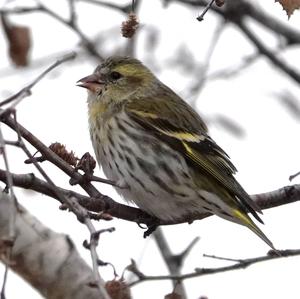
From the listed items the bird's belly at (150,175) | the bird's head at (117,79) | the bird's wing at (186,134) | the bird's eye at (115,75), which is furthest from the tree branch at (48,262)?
the bird's eye at (115,75)

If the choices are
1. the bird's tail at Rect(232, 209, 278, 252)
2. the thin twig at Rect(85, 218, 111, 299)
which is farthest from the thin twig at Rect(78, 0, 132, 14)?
the thin twig at Rect(85, 218, 111, 299)

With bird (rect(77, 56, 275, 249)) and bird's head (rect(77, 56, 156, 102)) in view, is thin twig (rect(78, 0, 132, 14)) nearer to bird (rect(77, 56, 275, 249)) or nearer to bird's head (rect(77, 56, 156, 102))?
bird's head (rect(77, 56, 156, 102))

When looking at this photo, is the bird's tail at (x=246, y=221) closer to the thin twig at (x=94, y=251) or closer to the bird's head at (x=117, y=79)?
the bird's head at (x=117, y=79)

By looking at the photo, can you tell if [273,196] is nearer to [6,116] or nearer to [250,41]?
[6,116]

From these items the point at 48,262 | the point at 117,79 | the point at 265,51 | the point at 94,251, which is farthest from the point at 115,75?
the point at 94,251

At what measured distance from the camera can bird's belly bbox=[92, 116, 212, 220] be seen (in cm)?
623

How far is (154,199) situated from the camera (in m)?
6.21

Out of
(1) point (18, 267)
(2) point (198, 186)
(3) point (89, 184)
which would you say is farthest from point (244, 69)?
(1) point (18, 267)

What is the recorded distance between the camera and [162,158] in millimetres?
6430

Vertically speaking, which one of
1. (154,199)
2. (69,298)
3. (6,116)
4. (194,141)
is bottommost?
(69,298)

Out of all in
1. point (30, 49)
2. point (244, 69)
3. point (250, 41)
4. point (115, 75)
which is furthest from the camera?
point (244, 69)

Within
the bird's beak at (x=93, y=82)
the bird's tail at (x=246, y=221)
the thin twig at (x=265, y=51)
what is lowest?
the bird's tail at (x=246, y=221)

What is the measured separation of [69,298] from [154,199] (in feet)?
6.06

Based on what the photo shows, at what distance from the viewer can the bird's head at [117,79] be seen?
23.3 ft
